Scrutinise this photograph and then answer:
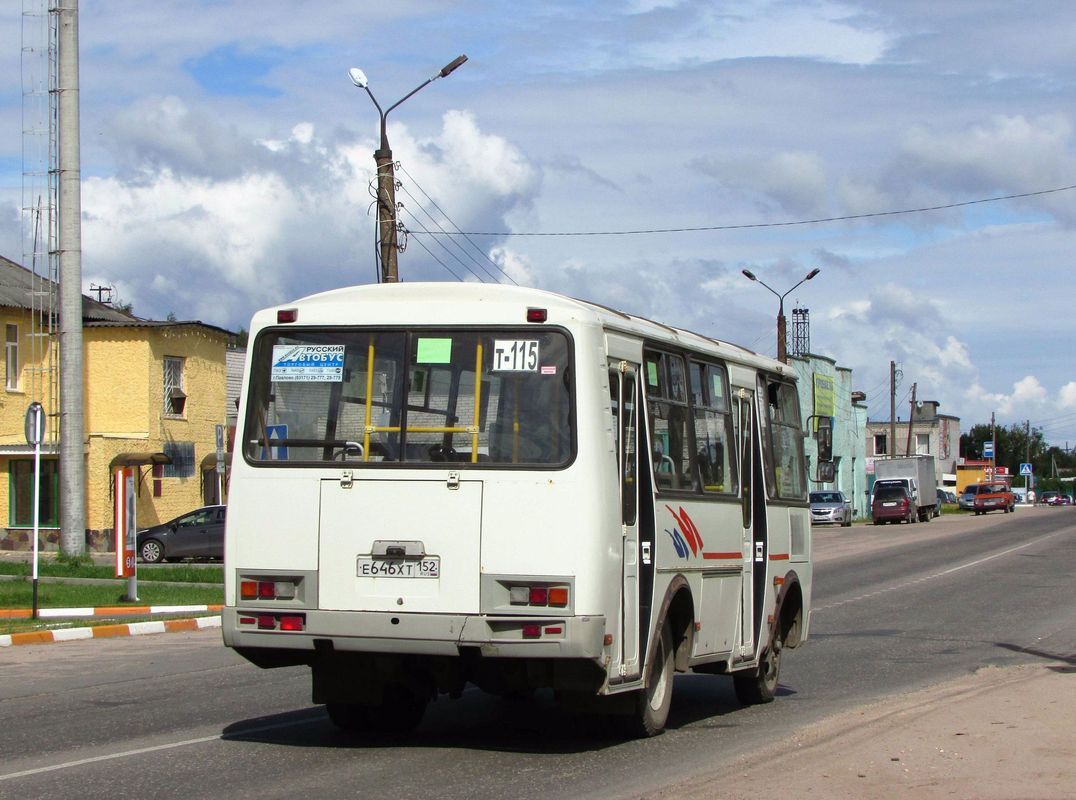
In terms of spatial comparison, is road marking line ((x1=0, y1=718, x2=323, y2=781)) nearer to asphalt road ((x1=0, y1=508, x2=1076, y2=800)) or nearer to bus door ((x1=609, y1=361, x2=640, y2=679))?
asphalt road ((x1=0, y1=508, x2=1076, y2=800))

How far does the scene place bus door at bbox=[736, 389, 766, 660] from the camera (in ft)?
37.9

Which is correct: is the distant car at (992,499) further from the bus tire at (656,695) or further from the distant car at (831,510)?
the bus tire at (656,695)

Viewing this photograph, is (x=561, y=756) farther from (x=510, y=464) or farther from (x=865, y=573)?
(x=865, y=573)

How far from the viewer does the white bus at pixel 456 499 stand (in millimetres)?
8641

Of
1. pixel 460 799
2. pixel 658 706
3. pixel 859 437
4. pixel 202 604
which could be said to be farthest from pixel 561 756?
pixel 859 437

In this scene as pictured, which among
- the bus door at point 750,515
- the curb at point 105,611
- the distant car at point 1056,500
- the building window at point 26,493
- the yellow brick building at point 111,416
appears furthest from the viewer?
the distant car at point 1056,500

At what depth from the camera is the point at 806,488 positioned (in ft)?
44.3

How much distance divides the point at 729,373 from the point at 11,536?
33.2 m

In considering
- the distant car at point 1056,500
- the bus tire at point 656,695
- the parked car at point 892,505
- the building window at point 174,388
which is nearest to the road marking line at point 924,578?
the bus tire at point 656,695

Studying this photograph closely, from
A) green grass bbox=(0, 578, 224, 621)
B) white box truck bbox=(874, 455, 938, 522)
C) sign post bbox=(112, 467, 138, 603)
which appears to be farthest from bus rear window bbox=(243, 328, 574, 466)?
white box truck bbox=(874, 455, 938, 522)

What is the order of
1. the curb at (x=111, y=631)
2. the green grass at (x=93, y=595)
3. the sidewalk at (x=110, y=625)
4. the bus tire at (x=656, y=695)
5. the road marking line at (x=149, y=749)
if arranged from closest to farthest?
the road marking line at (x=149, y=749)
the bus tire at (x=656, y=695)
the curb at (x=111, y=631)
the sidewalk at (x=110, y=625)
the green grass at (x=93, y=595)

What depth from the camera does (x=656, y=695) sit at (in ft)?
32.6

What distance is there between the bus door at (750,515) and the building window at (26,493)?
3245 cm

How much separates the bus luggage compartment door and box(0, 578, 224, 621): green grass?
1421cm
